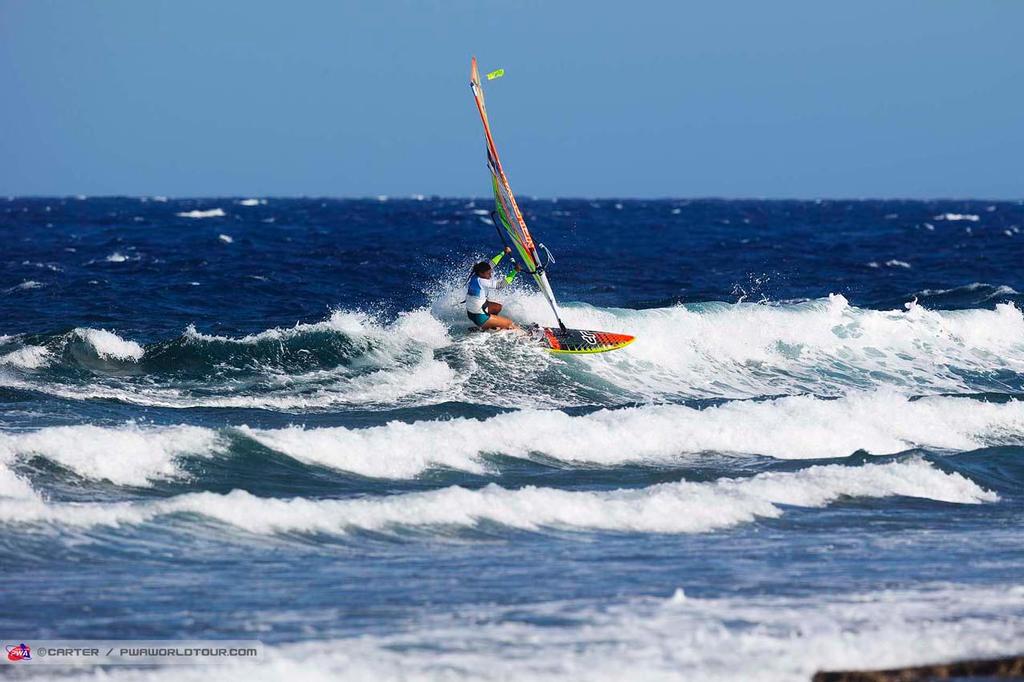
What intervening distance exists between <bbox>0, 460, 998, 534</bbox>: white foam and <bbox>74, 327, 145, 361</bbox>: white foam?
25.1 feet

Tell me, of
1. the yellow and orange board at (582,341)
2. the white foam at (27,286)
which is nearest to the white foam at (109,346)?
the yellow and orange board at (582,341)

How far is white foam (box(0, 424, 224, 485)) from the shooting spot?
35.4 ft

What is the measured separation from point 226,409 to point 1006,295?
62.8 feet

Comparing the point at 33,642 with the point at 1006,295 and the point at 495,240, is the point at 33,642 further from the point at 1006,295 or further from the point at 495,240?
the point at 495,240

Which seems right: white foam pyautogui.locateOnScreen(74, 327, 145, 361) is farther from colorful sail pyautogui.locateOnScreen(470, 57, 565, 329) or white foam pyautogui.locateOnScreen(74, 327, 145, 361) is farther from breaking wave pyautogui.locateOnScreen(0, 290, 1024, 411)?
colorful sail pyautogui.locateOnScreen(470, 57, 565, 329)

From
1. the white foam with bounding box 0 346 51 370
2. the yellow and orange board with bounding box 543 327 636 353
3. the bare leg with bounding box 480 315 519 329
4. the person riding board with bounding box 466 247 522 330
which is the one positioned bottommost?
the yellow and orange board with bounding box 543 327 636 353

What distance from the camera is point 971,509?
1094cm

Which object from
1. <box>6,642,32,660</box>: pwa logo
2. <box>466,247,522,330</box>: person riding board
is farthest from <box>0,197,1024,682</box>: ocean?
<box>466,247,522,330</box>: person riding board

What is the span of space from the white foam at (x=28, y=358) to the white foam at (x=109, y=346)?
63 centimetres

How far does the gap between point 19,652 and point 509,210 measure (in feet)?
39.8

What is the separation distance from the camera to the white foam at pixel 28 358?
1603cm

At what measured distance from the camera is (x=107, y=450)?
1097 centimetres

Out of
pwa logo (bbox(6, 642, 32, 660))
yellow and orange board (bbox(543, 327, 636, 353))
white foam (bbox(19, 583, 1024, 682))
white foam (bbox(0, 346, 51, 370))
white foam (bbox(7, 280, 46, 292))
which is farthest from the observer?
white foam (bbox(7, 280, 46, 292))

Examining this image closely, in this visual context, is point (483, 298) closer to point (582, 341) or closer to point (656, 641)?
point (582, 341)
